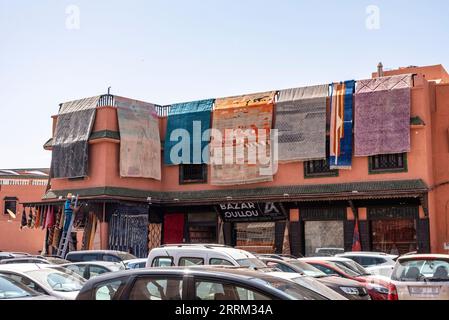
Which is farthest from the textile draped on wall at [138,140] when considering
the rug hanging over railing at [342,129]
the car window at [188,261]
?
the car window at [188,261]

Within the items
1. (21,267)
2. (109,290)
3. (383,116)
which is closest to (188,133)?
(383,116)

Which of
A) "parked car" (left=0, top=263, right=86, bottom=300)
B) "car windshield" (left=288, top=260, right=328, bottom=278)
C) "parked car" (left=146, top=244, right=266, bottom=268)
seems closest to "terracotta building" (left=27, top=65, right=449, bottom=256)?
"car windshield" (left=288, top=260, right=328, bottom=278)

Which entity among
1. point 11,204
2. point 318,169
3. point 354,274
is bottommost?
point 354,274

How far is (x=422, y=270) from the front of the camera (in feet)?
33.1

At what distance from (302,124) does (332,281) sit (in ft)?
48.3

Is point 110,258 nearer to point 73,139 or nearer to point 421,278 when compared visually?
point 73,139

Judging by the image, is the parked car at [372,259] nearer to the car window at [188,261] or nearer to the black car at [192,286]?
the car window at [188,261]

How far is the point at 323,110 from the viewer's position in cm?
2667

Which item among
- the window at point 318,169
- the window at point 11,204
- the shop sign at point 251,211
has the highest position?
the window at point 318,169

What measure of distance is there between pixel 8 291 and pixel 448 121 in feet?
70.4

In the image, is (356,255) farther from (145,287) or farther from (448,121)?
(145,287)

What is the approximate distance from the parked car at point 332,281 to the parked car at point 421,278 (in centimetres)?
224

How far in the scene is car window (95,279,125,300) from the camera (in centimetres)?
634

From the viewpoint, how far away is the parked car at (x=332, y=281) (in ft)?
41.4
